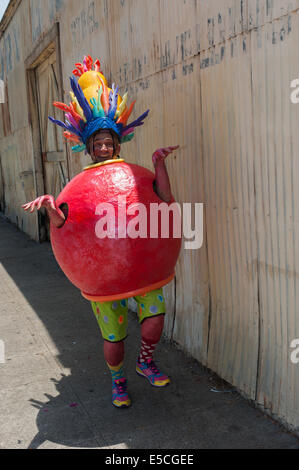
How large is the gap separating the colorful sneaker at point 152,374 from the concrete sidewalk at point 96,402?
3.6 inches

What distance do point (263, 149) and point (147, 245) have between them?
875 millimetres

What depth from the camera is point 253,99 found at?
273 cm

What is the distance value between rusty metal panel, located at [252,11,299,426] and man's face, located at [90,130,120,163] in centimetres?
91

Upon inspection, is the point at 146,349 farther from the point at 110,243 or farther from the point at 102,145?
the point at 102,145

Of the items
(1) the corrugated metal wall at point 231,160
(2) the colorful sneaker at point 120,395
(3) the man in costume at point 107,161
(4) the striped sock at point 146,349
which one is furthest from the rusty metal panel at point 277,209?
(2) the colorful sneaker at point 120,395

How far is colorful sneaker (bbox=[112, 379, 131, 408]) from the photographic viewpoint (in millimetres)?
3078

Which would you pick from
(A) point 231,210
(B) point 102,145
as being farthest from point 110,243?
(A) point 231,210

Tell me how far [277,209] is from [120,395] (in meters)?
1.59

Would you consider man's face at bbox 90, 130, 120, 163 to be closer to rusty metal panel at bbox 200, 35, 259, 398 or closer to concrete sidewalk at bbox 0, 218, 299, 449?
rusty metal panel at bbox 200, 35, 259, 398

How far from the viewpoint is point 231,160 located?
3.01 m

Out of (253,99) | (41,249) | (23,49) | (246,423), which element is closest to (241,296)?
(246,423)

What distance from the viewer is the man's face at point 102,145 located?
2.97 meters

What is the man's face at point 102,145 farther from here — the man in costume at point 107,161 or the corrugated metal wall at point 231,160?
the corrugated metal wall at point 231,160

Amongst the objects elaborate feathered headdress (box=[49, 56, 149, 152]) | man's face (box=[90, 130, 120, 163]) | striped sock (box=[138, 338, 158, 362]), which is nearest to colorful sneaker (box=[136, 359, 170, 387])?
striped sock (box=[138, 338, 158, 362])
